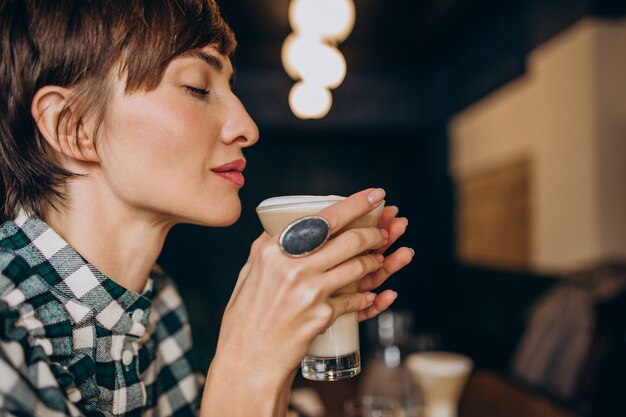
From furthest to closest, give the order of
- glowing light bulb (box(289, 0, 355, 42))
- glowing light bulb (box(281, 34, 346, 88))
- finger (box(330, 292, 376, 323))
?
glowing light bulb (box(281, 34, 346, 88)) → glowing light bulb (box(289, 0, 355, 42)) → finger (box(330, 292, 376, 323))

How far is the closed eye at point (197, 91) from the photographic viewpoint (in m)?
0.96

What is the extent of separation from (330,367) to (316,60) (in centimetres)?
261

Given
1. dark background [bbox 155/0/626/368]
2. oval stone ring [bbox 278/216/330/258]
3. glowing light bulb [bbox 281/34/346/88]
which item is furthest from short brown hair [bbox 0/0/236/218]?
→ dark background [bbox 155/0/626/368]

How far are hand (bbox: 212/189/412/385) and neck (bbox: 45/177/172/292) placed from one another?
11.3 inches

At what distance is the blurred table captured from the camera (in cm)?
170

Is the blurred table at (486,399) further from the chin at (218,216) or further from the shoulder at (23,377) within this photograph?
the shoulder at (23,377)

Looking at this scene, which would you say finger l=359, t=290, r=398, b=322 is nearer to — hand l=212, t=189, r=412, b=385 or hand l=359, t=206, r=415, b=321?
hand l=359, t=206, r=415, b=321

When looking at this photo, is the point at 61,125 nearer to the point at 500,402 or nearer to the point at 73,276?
the point at 73,276

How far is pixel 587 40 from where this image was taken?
12.2 ft

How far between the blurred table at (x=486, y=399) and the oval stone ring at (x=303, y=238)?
3.56ft

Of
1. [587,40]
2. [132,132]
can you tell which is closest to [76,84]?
[132,132]

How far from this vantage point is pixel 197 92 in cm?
97

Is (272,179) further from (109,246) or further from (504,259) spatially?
(109,246)

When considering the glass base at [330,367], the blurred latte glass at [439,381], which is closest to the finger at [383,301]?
the glass base at [330,367]
